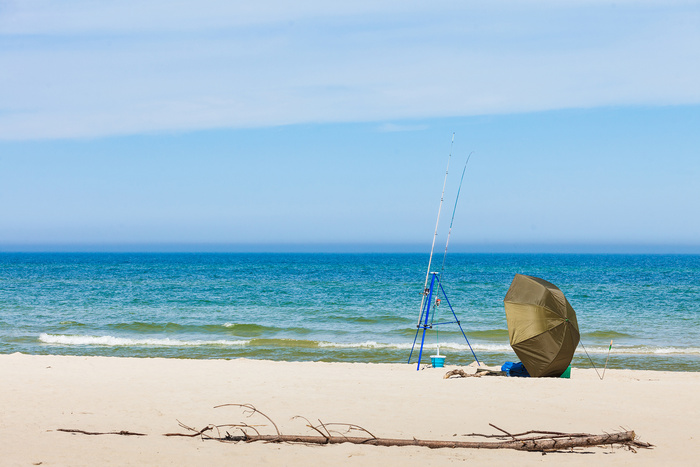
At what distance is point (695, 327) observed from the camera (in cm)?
2377

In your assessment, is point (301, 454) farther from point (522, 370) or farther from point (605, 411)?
point (522, 370)

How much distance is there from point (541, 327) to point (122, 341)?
1427 centimetres

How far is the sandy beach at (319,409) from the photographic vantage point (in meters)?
6.76

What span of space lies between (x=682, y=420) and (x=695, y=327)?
17.1m

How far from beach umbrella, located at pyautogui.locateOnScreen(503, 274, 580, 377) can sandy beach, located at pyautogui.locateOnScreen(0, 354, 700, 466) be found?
454 millimetres

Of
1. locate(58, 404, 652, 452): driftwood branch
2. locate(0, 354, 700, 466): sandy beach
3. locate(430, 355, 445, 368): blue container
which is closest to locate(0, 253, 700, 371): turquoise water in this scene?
locate(430, 355, 445, 368): blue container

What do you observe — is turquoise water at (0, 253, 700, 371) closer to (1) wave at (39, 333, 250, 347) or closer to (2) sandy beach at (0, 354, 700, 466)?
(1) wave at (39, 333, 250, 347)

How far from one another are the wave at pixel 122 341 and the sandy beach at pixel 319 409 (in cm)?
577

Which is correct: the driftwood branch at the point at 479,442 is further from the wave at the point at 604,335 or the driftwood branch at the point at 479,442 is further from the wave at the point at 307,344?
the wave at the point at 604,335

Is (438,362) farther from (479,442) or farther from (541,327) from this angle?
(479,442)

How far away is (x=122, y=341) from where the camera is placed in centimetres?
2050

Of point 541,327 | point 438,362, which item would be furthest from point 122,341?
point 541,327

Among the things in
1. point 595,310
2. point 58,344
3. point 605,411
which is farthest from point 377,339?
point 595,310

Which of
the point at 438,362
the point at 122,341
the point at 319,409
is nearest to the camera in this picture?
the point at 319,409
